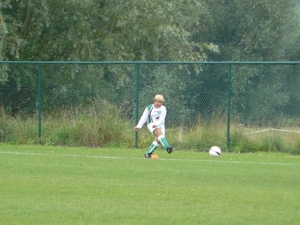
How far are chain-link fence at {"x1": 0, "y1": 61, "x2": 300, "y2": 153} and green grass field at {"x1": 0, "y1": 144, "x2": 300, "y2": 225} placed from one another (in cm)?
232

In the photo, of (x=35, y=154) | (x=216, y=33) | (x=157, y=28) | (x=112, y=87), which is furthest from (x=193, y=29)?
(x=35, y=154)

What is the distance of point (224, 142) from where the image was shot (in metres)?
20.3

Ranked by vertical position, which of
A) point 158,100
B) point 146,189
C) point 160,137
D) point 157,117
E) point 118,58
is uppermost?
point 118,58

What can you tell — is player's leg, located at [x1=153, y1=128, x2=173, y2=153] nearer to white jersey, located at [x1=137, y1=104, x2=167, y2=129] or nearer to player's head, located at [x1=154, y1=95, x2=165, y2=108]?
white jersey, located at [x1=137, y1=104, x2=167, y2=129]

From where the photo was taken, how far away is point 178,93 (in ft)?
71.0

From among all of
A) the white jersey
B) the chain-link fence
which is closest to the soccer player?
the white jersey

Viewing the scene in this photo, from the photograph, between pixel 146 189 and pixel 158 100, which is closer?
pixel 146 189

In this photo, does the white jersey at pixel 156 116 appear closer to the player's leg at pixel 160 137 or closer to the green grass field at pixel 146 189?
the player's leg at pixel 160 137

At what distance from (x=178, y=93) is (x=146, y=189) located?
9.98 m

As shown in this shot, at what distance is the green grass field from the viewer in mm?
9422

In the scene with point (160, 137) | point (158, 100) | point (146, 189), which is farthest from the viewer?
point (158, 100)

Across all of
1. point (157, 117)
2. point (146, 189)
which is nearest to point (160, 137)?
point (157, 117)

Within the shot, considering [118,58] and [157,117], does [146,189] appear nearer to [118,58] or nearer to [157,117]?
[157,117]

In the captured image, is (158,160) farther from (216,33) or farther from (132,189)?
(216,33)
